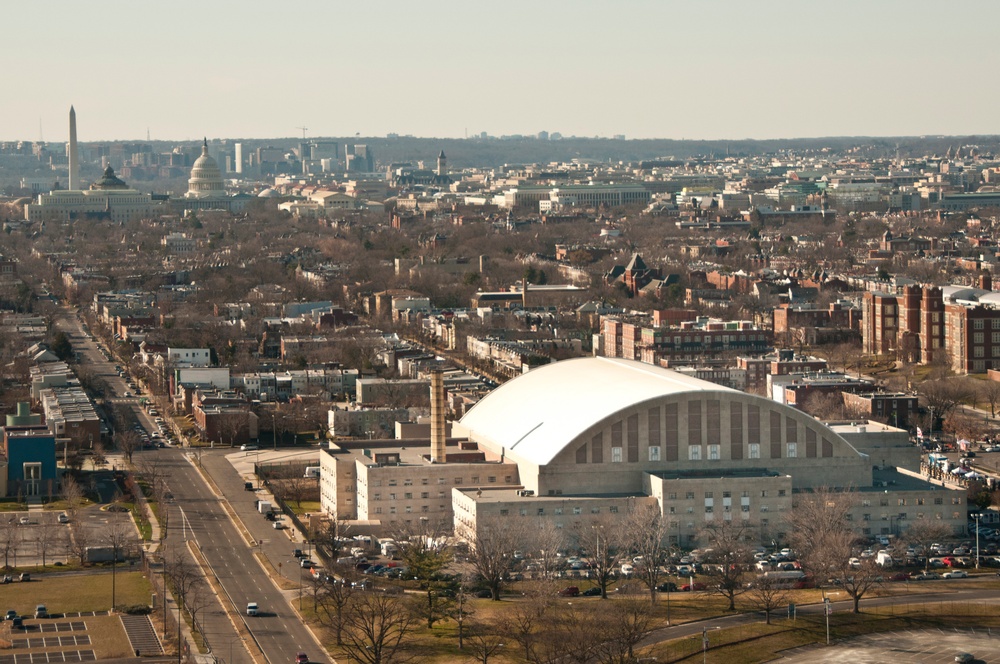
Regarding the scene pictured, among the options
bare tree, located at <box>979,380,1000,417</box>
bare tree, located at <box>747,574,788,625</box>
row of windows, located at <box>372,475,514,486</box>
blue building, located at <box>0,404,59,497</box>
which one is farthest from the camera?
bare tree, located at <box>979,380,1000,417</box>

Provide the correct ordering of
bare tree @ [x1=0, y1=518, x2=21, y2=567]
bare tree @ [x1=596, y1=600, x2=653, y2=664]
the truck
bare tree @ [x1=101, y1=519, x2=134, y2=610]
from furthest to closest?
bare tree @ [x1=0, y1=518, x2=21, y2=567]
the truck
bare tree @ [x1=101, y1=519, x2=134, y2=610]
bare tree @ [x1=596, y1=600, x2=653, y2=664]

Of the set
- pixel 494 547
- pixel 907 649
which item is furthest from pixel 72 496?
pixel 907 649

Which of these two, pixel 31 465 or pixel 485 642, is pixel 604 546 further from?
pixel 31 465

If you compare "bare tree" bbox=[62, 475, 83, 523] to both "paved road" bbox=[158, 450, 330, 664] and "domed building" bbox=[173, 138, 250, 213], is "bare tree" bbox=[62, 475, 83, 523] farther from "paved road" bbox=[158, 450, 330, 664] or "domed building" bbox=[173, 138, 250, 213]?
"domed building" bbox=[173, 138, 250, 213]

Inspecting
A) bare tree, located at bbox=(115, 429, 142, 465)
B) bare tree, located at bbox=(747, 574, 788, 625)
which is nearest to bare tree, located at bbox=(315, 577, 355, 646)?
bare tree, located at bbox=(747, 574, 788, 625)

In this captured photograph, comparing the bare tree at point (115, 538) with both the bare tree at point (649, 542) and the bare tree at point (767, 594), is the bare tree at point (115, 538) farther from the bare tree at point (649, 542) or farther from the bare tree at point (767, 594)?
the bare tree at point (767, 594)

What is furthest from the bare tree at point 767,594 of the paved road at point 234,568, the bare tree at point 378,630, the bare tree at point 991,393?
the bare tree at point 991,393
